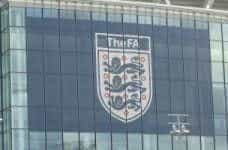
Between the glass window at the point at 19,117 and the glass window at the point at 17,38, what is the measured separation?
4283mm

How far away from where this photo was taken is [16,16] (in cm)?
6450

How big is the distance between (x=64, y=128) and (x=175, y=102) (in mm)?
9122

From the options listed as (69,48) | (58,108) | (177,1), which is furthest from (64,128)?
(177,1)

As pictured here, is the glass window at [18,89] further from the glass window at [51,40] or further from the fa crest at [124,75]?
the fa crest at [124,75]

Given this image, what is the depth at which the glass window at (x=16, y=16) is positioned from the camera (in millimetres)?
64375

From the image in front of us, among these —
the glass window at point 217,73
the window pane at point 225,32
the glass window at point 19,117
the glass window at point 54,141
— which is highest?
the window pane at point 225,32

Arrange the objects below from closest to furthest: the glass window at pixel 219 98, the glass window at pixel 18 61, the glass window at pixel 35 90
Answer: the glass window at pixel 35 90
the glass window at pixel 18 61
the glass window at pixel 219 98

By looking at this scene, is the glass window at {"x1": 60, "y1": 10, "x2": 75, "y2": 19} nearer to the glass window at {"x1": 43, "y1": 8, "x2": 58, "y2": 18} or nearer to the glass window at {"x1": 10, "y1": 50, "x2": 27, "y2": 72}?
the glass window at {"x1": 43, "y1": 8, "x2": 58, "y2": 18}

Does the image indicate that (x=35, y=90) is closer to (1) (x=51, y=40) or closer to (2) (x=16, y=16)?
(1) (x=51, y=40)

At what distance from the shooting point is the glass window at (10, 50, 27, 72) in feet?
209

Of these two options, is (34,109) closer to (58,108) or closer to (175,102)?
(58,108)

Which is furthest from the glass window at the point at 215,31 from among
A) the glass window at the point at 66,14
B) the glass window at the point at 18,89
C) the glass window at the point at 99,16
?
the glass window at the point at 18,89

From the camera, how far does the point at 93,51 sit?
66188mm

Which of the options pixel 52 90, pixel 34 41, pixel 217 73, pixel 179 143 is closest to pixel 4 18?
pixel 34 41
